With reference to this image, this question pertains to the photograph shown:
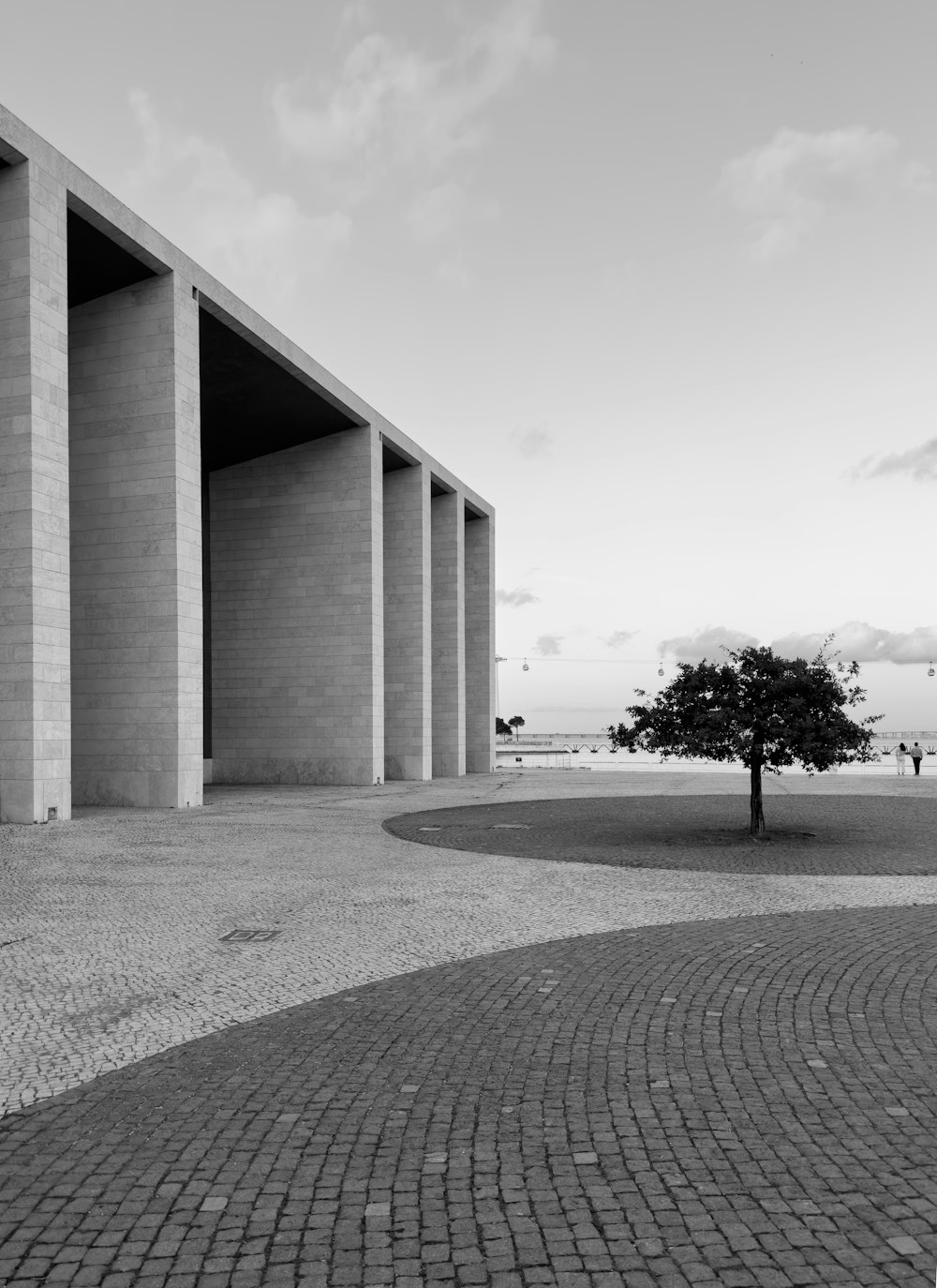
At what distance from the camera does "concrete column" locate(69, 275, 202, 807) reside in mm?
23500

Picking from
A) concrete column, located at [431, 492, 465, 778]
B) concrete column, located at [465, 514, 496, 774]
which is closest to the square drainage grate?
concrete column, located at [431, 492, 465, 778]

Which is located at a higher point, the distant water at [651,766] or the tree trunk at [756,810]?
the tree trunk at [756,810]

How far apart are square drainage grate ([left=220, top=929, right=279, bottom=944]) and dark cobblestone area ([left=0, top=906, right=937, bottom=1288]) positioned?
6.75 feet

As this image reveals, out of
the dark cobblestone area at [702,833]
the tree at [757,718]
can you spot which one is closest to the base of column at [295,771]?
the dark cobblestone area at [702,833]

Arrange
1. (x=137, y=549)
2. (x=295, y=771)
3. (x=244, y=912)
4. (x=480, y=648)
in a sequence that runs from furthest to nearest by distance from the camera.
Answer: (x=480, y=648), (x=295, y=771), (x=137, y=549), (x=244, y=912)

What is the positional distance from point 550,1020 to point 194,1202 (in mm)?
2946

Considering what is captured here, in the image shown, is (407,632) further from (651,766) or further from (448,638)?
(651,766)

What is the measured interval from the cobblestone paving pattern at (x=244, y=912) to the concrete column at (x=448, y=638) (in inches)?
909

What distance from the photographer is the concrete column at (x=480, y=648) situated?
4691cm

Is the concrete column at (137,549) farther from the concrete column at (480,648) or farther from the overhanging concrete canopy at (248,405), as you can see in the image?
the concrete column at (480,648)

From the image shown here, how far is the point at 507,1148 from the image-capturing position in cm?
463

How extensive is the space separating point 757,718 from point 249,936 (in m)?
9.65

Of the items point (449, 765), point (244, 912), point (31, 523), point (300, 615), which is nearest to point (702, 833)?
point (244, 912)

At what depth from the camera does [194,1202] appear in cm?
414
